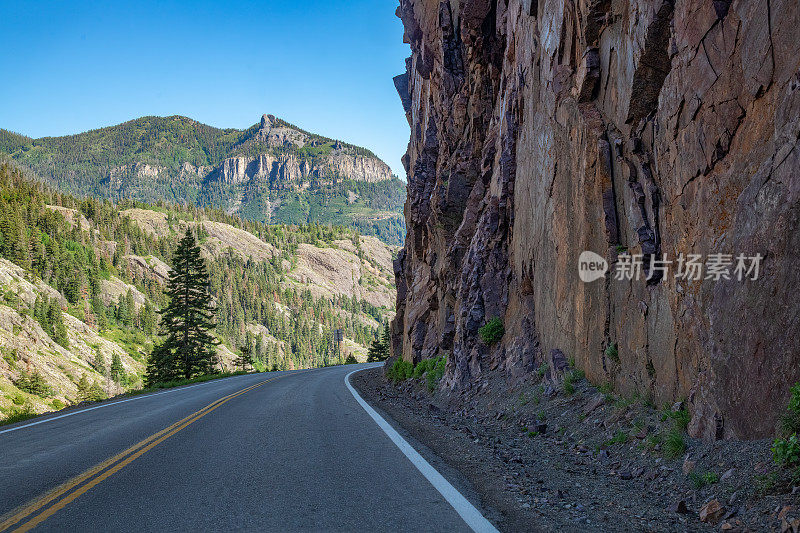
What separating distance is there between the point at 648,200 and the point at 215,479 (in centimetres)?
702

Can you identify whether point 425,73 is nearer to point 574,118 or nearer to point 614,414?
point 574,118

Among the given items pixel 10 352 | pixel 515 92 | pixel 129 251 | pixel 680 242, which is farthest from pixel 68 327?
pixel 680 242

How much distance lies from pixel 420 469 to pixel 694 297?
3.90m

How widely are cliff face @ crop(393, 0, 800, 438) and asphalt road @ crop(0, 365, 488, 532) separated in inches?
140

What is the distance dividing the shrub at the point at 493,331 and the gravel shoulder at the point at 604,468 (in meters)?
3.36

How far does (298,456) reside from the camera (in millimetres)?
6758

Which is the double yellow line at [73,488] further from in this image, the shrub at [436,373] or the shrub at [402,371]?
the shrub at [402,371]

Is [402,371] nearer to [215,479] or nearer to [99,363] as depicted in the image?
[215,479]

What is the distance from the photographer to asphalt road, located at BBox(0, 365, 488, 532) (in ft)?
14.1

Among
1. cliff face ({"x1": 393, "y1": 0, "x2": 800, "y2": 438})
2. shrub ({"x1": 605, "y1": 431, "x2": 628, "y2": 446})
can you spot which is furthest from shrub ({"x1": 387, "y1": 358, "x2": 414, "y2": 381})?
shrub ({"x1": 605, "y1": 431, "x2": 628, "y2": 446})

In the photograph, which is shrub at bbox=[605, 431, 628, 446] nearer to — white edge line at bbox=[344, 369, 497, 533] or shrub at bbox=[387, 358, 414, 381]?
white edge line at bbox=[344, 369, 497, 533]

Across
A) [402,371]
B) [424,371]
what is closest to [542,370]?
[424,371]

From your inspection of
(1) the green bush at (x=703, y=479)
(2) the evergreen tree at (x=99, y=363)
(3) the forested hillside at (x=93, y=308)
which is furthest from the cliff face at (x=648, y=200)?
(2) the evergreen tree at (x=99, y=363)

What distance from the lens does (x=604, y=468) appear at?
20.5ft
